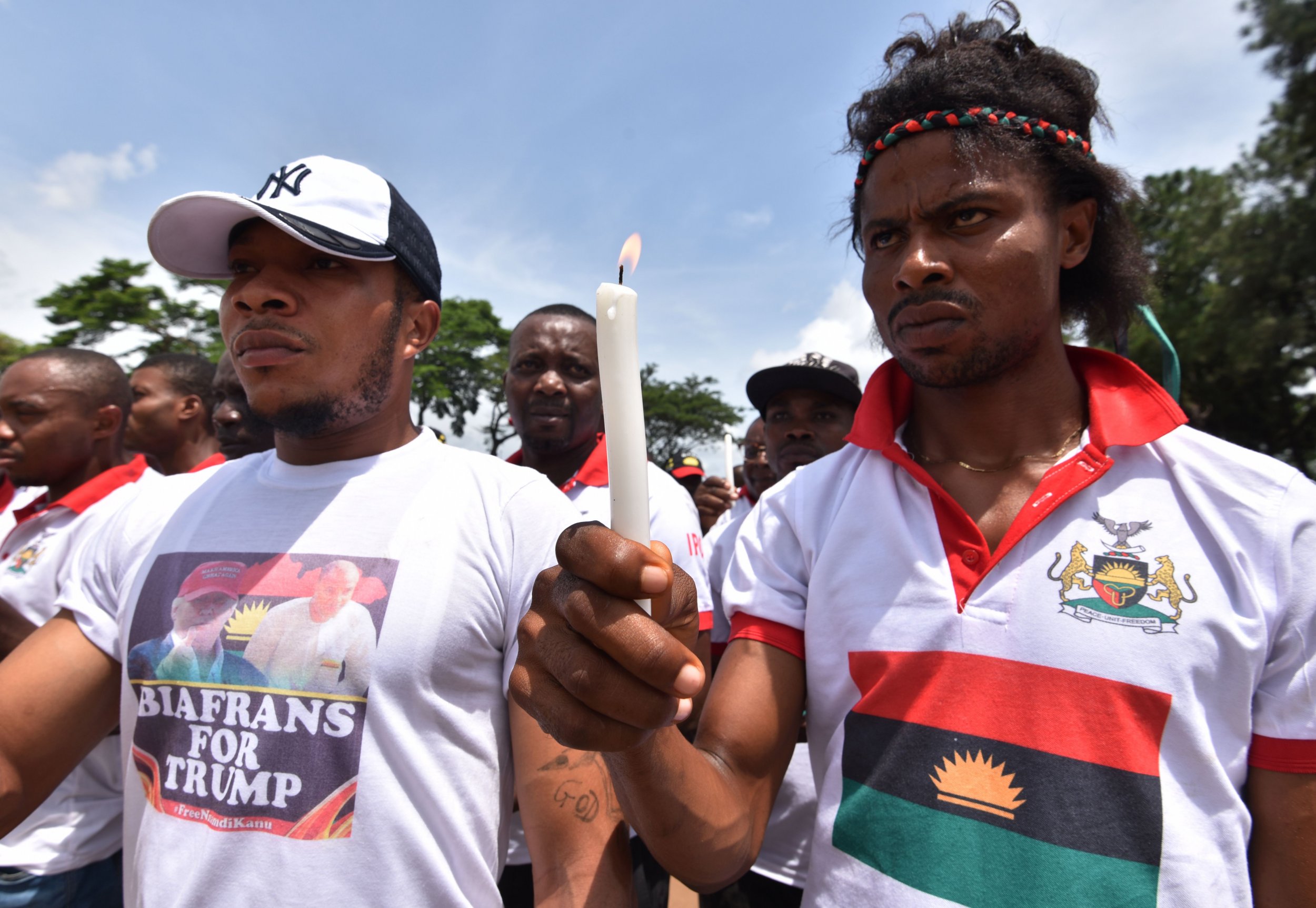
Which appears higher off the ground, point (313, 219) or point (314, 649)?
point (313, 219)

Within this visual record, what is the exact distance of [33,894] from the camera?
88.0 inches

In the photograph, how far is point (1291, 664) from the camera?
1195 mm

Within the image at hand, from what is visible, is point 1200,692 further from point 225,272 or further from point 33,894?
point 33,894

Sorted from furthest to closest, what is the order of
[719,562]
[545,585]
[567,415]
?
[567,415], [719,562], [545,585]

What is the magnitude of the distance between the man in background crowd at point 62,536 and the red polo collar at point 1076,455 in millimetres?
1967

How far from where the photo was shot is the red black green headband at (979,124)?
62.8 inches

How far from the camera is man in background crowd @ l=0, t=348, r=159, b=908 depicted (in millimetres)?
2270

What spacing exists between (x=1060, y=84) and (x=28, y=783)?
9.19 feet

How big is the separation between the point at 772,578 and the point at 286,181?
4.83ft

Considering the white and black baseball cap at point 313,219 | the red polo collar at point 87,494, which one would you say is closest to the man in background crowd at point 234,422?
the red polo collar at point 87,494

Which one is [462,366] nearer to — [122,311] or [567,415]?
[122,311]

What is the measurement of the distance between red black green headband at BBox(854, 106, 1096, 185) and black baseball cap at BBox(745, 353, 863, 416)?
5.68ft

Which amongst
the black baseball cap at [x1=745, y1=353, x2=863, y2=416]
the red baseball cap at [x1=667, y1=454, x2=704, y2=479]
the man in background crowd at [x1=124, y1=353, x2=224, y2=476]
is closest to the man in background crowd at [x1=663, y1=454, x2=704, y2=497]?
the red baseball cap at [x1=667, y1=454, x2=704, y2=479]

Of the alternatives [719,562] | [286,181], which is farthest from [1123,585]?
[286,181]
